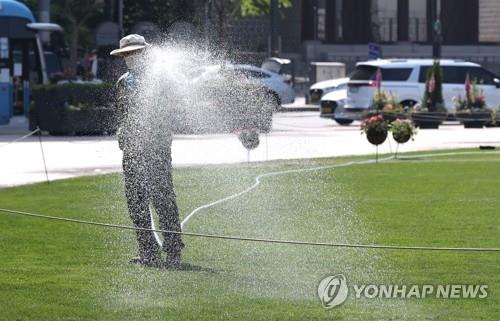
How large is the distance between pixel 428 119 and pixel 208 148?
989 cm

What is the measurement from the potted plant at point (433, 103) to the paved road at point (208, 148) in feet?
1.29

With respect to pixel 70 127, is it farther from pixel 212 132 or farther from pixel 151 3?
pixel 151 3

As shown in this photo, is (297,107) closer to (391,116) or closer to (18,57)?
(18,57)

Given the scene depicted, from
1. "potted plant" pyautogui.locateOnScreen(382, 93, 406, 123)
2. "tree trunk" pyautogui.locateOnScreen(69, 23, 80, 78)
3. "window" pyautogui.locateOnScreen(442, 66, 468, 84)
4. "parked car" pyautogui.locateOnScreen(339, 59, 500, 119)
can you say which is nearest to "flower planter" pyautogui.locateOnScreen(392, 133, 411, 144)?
"potted plant" pyautogui.locateOnScreen(382, 93, 406, 123)

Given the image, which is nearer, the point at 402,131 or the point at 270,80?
the point at 402,131

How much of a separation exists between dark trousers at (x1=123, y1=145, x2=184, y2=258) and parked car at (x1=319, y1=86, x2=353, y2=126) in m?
27.9

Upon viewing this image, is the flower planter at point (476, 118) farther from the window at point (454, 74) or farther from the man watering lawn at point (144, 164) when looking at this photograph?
the man watering lawn at point (144, 164)

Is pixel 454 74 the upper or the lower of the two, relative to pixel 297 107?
upper

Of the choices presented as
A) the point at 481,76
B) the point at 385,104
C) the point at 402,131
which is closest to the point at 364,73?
the point at 481,76

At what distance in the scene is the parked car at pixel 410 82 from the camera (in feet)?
133

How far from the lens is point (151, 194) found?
506 inches

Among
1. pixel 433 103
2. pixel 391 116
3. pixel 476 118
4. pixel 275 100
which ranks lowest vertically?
pixel 275 100

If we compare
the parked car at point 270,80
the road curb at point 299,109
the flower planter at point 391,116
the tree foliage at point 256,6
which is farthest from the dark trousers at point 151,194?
the tree foliage at point 256,6

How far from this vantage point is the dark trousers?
12.7 metres
